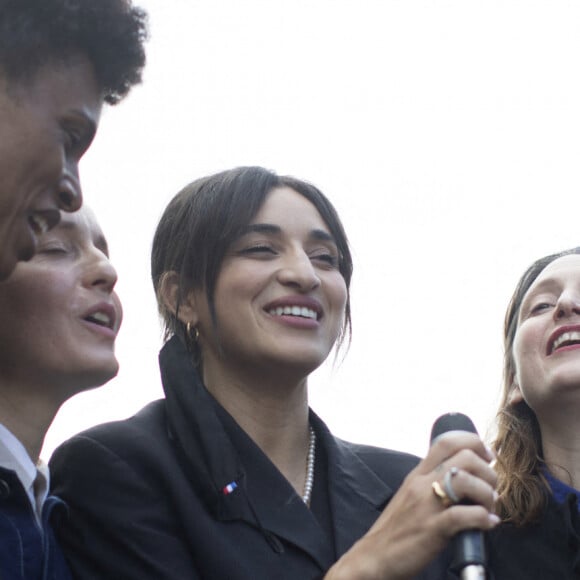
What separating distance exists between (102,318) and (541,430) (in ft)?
6.19

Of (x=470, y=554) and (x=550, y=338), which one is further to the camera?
(x=550, y=338)

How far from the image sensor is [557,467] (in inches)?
163

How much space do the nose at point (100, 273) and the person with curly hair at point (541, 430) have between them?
1.66m

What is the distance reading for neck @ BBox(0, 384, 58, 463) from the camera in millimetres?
3281

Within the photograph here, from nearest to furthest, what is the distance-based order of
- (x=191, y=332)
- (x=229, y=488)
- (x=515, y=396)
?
(x=229, y=488) → (x=191, y=332) → (x=515, y=396)

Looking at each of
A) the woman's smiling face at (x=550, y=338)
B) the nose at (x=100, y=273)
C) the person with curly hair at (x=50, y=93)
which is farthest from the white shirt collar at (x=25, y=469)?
the woman's smiling face at (x=550, y=338)

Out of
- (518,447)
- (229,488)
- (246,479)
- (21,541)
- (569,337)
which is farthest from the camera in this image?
(518,447)

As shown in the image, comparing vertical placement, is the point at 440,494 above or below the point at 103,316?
below

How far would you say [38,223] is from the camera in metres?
2.60

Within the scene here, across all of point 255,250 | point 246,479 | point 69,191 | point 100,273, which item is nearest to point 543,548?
point 246,479

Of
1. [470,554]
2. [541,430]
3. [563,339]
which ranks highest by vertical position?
[563,339]

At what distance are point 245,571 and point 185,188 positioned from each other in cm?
157

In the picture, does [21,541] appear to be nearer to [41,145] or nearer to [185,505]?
[185,505]

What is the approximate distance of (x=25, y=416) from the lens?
332cm
